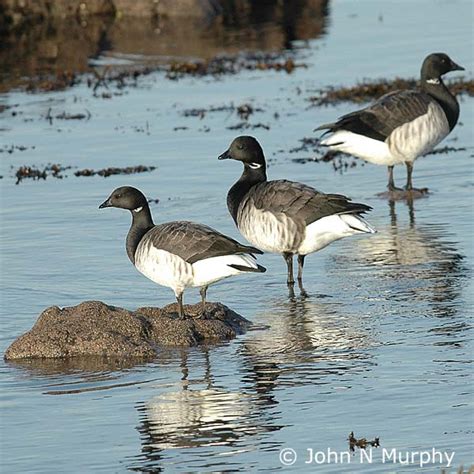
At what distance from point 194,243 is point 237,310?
135 cm

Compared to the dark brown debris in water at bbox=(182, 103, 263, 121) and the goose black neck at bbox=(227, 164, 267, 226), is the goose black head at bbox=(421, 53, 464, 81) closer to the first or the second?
the dark brown debris in water at bbox=(182, 103, 263, 121)

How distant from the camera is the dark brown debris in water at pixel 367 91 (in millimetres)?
24281

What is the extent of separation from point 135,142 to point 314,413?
12.8 m

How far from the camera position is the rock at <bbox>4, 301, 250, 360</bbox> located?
1120 cm

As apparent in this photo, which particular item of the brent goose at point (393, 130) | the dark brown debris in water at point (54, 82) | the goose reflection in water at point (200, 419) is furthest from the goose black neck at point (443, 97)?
the dark brown debris in water at point (54, 82)

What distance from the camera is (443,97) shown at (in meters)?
18.7

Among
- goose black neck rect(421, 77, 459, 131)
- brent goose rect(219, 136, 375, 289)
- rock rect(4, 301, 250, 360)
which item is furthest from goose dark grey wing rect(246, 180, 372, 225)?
goose black neck rect(421, 77, 459, 131)

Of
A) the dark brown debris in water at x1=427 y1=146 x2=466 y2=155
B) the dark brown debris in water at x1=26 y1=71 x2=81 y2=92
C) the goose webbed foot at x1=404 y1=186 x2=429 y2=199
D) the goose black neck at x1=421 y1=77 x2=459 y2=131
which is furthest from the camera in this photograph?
the dark brown debris in water at x1=26 y1=71 x2=81 y2=92

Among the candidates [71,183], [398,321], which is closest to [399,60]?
[71,183]

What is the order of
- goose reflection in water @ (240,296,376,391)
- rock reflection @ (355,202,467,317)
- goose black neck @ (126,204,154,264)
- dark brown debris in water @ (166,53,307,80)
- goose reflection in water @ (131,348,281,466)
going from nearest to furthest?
goose reflection in water @ (131,348,281,466) → goose reflection in water @ (240,296,376,391) → goose black neck @ (126,204,154,264) → rock reflection @ (355,202,467,317) → dark brown debris in water @ (166,53,307,80)

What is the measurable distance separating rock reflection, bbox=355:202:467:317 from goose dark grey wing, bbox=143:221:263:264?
1.95 meters

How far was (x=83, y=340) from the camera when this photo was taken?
36.9 feet

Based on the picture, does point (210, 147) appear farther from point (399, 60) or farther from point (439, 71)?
point (399, 60)

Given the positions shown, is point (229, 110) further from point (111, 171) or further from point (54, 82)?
point (54, 82)
